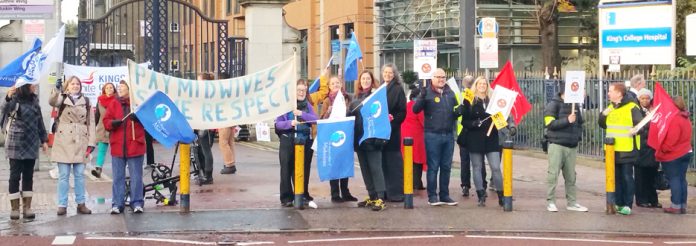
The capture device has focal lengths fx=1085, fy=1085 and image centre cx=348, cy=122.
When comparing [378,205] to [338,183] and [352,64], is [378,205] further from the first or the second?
[352,64]

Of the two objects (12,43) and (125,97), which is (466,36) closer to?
(12,43)

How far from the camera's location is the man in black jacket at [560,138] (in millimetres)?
13000

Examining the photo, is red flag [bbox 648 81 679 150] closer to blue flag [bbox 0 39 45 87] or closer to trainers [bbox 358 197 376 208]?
trainers [bbox 358 197 376 208]

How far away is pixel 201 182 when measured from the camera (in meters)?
16.0

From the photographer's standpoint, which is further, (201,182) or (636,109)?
(201,182)

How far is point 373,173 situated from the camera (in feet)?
43.4

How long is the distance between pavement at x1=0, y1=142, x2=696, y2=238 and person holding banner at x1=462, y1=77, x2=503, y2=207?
329mm

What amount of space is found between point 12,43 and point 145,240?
13272mm

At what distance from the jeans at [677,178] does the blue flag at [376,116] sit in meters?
3.49

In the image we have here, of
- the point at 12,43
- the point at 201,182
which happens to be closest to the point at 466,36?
the point at 12,43

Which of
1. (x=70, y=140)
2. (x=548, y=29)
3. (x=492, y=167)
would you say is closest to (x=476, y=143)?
(x=492, y=167)

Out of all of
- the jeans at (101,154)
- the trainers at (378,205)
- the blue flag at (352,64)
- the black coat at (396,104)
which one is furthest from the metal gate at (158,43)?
the trainers at (378,205)

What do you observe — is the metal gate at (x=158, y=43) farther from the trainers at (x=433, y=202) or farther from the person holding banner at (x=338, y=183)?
the trainers at (x=433, y=202)

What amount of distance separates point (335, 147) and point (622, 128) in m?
3.52
